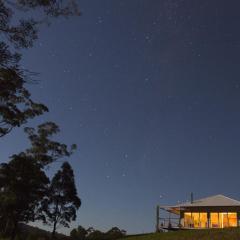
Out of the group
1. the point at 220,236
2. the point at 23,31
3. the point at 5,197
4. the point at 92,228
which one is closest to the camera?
the point at 23,31

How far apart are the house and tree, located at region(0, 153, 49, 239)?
1334 cm

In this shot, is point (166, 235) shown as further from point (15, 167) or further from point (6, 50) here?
point (6, 50)

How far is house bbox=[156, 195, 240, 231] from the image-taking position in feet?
153

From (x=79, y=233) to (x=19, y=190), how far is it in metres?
11.3

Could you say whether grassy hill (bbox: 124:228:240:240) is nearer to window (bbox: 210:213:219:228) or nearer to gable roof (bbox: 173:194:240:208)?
window (bbox: 210:213:219:228)

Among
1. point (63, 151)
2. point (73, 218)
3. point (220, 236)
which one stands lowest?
point (220, 236)

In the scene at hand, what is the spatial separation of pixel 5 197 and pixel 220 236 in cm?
2044

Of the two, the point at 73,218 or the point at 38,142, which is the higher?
the point at 38,142

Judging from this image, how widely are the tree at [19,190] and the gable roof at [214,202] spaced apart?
1542cm

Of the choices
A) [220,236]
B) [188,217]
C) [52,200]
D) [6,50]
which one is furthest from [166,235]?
[6,50]

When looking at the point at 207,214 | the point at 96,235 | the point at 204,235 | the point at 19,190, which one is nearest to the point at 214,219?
the point at 207,214

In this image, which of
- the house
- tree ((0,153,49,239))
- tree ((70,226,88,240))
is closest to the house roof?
the house

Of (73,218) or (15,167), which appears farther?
(73,218)

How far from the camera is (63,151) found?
48344mm
